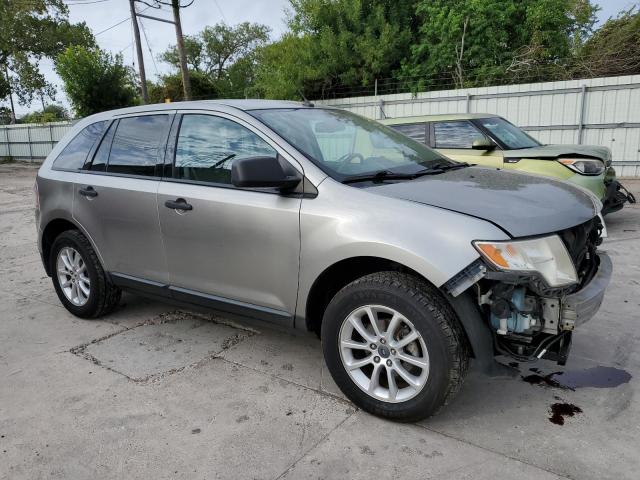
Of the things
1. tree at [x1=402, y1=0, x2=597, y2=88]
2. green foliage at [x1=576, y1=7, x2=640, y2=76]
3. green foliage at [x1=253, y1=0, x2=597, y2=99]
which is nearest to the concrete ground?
green foliage at [x1=576, y1=7, x2=640, y2=76]

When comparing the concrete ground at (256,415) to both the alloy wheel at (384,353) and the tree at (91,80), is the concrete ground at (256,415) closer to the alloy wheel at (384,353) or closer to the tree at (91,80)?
the alloy wheel at (384,353)

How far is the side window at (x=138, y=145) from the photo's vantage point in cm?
390

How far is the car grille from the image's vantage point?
2789 mm

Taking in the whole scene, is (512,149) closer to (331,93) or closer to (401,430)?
(401,430)

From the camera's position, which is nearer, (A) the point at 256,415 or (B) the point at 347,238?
(B) the point at 347,238

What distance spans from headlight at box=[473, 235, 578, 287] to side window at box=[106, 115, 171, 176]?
2455 mm

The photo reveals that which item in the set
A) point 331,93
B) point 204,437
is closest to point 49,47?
point 331,93

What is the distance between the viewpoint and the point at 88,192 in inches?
167

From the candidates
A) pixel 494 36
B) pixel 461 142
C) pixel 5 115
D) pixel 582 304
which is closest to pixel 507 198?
pixel 582 304

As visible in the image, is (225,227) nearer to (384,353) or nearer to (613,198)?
(384,353)

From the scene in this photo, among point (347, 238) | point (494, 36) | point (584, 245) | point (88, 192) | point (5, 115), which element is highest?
point (494, 36)

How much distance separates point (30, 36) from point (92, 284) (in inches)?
1688

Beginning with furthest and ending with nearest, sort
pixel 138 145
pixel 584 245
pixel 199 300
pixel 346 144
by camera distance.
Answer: pixel 138 145 → pixel 199 300 → pixel 346 144 → pixel 584 245

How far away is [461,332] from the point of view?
2674 mm
